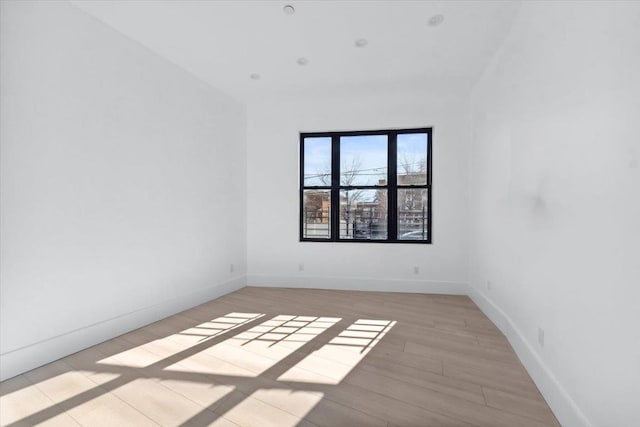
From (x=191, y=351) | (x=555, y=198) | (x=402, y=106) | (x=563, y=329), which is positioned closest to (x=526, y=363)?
(x=563, y=329)

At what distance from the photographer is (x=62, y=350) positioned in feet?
8.04

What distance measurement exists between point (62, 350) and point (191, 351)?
980 mm

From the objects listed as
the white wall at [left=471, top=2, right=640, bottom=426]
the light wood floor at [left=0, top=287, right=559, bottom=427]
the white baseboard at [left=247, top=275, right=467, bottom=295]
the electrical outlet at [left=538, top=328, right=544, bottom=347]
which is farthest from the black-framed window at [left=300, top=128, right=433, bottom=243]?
the electrical outlet at [left=538, top=328, right=544, bottom=347]

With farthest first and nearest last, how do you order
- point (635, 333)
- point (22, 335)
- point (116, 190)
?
point (116, 190) → point (22, 335) → point (635, 333)

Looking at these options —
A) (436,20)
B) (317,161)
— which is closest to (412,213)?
(317,161)

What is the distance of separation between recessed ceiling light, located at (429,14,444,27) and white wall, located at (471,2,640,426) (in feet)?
2.09

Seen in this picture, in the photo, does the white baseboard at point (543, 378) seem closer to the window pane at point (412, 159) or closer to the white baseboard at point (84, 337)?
the window pane at point (412, 159)

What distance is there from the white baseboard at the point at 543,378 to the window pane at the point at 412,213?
1674mm

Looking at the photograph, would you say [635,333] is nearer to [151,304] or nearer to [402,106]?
[151,304]

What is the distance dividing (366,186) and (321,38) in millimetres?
2331

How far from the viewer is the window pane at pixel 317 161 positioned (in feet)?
16.6

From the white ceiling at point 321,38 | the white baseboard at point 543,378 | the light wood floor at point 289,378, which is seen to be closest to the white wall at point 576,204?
the white baseboard at point 543,378

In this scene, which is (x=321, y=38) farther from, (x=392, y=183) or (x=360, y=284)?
(x=360, y=284)

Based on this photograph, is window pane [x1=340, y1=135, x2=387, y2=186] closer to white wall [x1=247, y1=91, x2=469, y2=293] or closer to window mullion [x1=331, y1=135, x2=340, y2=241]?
window mullion [x1=331, y1=135, x2=340, y2=241]
